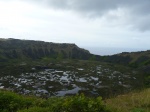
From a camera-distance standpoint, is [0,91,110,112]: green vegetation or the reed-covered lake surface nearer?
[0,91,110,112]: green vegetation

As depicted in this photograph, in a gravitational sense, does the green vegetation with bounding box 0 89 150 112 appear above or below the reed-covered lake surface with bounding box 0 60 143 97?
above

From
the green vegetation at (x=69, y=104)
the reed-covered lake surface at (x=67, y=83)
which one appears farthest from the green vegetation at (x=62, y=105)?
the reed-covered lake surface at (x=67, y=83)

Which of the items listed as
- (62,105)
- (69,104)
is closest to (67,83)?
(62,105)

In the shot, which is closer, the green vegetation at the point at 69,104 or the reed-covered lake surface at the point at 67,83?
the green vegetation at the point at 69,104

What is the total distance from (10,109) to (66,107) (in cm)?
370

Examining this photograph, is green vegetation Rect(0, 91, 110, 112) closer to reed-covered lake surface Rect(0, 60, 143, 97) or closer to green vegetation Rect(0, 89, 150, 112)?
green vegetation Rect(0, 89, 150, 112)

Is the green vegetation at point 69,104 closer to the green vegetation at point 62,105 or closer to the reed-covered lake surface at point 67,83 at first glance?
the green vegetation at point 62,105

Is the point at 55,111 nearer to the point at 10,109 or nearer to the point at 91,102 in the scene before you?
the point at 91,102

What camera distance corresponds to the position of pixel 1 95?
1369 cm

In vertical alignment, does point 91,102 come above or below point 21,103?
above

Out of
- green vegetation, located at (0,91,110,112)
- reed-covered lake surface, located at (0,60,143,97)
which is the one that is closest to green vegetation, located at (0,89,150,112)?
green vegetation, located at (0,91,110,112)

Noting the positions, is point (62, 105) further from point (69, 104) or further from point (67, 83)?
point (67, 83)

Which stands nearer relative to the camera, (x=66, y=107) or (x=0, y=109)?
(x=66, y=107)

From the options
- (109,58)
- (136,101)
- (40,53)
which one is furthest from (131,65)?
(136,101)
